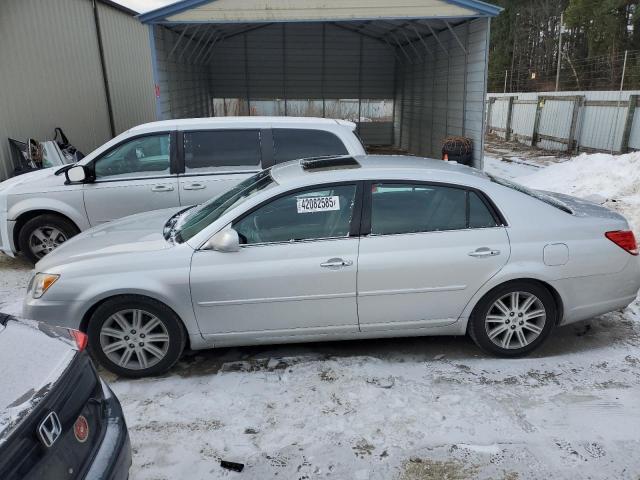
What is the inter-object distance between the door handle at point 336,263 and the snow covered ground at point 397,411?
82 centimetres

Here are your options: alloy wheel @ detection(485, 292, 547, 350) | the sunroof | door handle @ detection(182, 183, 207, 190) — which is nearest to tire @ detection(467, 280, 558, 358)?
alloy wheel @ detection(485, 292, 547, 350)

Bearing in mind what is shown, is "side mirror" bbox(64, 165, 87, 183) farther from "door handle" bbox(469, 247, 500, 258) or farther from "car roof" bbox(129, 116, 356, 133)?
"door handle" bbox(469, 247, 500, 258)

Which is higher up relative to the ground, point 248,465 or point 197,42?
point 197,42

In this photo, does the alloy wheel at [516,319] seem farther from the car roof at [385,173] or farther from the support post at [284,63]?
the support post at [284,63]

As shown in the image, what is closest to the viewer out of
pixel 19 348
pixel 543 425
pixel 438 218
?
pixel 19 348

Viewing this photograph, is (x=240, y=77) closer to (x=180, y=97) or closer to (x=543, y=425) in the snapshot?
(x=180, y=97)

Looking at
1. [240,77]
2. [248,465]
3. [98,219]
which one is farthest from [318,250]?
[240,77]

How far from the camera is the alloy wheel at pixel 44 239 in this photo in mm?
6395

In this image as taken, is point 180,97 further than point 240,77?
No

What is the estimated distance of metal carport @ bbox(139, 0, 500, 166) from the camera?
962 cm

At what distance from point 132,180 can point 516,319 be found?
4.50m

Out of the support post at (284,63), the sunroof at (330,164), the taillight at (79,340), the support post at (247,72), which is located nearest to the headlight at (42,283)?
the taillight at (79,340)

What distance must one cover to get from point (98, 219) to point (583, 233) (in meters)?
5.18

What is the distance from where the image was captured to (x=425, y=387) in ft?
12.4
